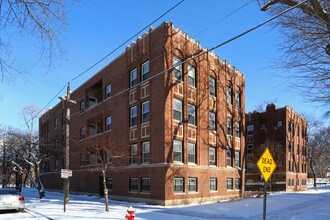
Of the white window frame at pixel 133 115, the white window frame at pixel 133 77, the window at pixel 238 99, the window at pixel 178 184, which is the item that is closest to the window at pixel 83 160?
the white window frame at pixel 133 115

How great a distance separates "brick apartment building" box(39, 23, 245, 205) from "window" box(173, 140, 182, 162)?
0.07 meters

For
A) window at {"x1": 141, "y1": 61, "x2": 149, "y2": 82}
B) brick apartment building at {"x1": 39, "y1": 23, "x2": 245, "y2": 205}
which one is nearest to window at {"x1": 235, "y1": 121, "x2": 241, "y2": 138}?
brick apartment building at {"x1": 39, "y1": 23, "x2": 245, "y2": 205}

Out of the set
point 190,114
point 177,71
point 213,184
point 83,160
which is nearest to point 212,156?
point 213,184

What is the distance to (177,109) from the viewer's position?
26.8 meters

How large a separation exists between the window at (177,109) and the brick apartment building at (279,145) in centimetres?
2546

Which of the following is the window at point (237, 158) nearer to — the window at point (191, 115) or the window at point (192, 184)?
the window at point (192, 184)

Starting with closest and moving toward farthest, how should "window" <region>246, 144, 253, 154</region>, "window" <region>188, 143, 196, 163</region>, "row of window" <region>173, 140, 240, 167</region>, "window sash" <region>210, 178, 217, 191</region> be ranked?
"row of window" <region>173, 140, 240, 167</region> < "window" <region>188, 143, 196, 163</region> < "window sash" <region>210, 178, 217, 191</region> < "window" <region>246, 144, 253, 154</region>

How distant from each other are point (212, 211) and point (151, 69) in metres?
11.7

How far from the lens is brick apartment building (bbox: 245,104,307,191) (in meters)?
50.7

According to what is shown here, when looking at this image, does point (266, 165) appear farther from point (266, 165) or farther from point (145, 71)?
point (145, 71)

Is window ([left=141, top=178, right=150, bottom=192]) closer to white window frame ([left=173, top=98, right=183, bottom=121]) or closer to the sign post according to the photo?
white window frame ([left=173, top=98, right=183, bottom=121])

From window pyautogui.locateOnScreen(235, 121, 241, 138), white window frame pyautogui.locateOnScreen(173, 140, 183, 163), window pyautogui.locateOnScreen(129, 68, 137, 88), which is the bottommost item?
white window frame pyautogui.locateOnScreen(173, 140, 183, 163)

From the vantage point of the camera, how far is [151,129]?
26.6 meters

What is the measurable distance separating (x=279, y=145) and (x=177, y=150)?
31263 millimetres
